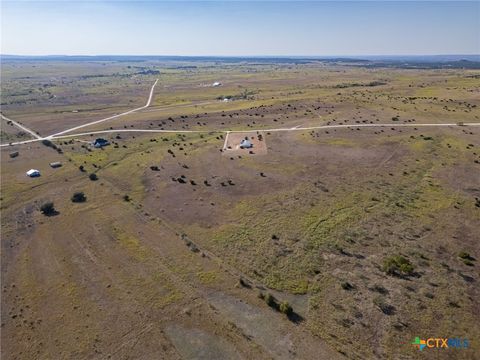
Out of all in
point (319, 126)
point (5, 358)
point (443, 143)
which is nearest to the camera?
point (5, 358)


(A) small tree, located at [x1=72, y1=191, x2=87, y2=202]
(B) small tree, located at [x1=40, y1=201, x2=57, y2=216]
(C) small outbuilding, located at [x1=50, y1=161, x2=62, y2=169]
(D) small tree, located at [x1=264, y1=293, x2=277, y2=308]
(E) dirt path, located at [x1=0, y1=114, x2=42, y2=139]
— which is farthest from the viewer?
(E) dirt path, located at [x1=0, y1=114, x2=42, y2=139]

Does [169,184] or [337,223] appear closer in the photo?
[337,223]

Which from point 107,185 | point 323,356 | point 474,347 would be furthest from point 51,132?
point 474,347

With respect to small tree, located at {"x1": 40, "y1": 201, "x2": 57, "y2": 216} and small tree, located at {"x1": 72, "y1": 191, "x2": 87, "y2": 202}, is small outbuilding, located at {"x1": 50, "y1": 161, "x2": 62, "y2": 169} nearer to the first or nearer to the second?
small tree, located at {"x1": 72, "y1": 191, "x2": 87, "y2": 202}

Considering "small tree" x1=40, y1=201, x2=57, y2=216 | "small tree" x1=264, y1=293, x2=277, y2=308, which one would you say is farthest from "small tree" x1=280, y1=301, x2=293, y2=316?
"small tree" x1=40, y1=201, x2=57, y2=216

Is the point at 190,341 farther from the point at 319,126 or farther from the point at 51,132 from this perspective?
the point at 51,132

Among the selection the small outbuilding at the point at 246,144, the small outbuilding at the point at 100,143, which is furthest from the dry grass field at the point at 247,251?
the small outbuilding at the point at 100,143

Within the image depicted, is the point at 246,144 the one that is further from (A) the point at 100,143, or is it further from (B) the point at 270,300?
(B) the point at 270,300
